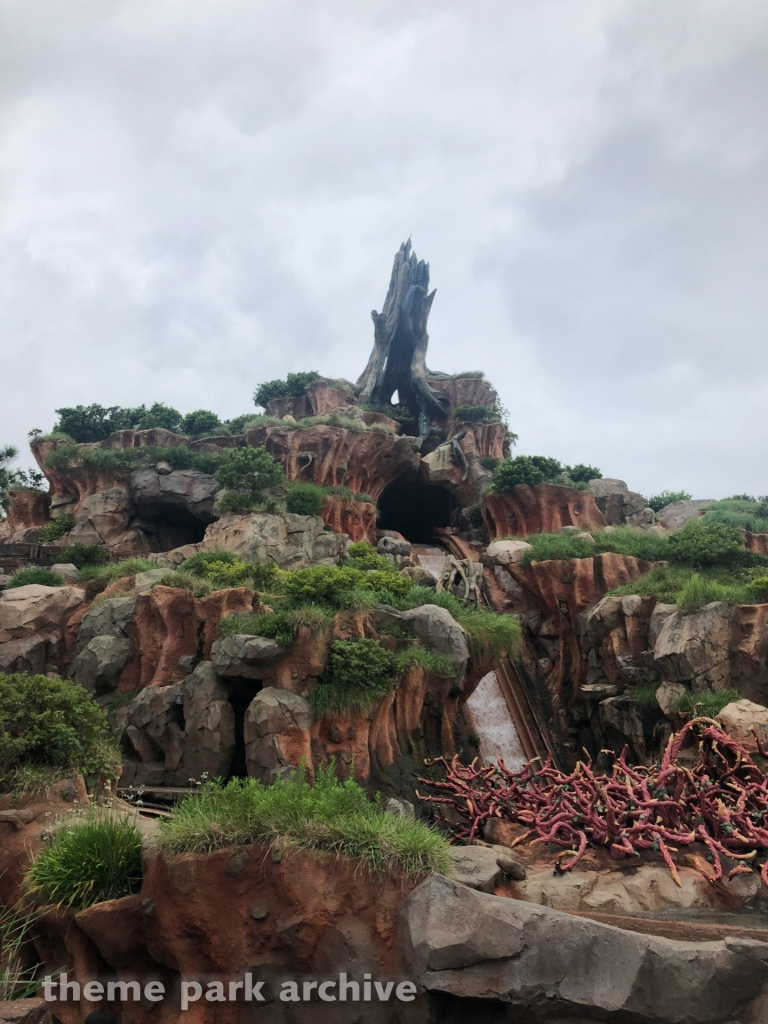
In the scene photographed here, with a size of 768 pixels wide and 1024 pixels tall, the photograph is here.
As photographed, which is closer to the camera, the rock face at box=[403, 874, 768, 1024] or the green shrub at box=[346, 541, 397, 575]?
the rock face at box=[403, 874, 768, 1024]

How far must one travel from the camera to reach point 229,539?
23.8 meters

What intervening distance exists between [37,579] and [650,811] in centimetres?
1870

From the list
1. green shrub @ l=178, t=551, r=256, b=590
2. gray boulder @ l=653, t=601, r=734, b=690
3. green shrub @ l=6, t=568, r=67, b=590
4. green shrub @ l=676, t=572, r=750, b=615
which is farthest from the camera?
green shrub @ l=6, t=568, r=67, b=590

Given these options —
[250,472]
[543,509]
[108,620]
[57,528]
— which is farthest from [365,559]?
[57,528]

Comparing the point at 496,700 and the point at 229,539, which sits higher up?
the point at 229,539

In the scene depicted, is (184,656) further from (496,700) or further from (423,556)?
(423,556)

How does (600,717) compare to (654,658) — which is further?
(600,717)

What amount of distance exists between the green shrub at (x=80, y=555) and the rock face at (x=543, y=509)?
17588mm

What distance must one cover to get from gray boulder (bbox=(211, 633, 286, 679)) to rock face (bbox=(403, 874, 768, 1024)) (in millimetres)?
9005

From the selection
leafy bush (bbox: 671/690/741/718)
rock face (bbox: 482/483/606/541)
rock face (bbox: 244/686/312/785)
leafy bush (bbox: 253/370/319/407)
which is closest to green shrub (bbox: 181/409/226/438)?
leafy bush (bbox: 253/370/319/407)

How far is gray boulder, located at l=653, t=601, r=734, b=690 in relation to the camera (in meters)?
16.5

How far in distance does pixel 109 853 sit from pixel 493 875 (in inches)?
153

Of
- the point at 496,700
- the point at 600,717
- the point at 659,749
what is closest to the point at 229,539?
the point at 496,700

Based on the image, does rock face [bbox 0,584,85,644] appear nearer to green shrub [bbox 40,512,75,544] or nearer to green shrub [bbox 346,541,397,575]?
green shrub [bbox 346,541,397,575]
